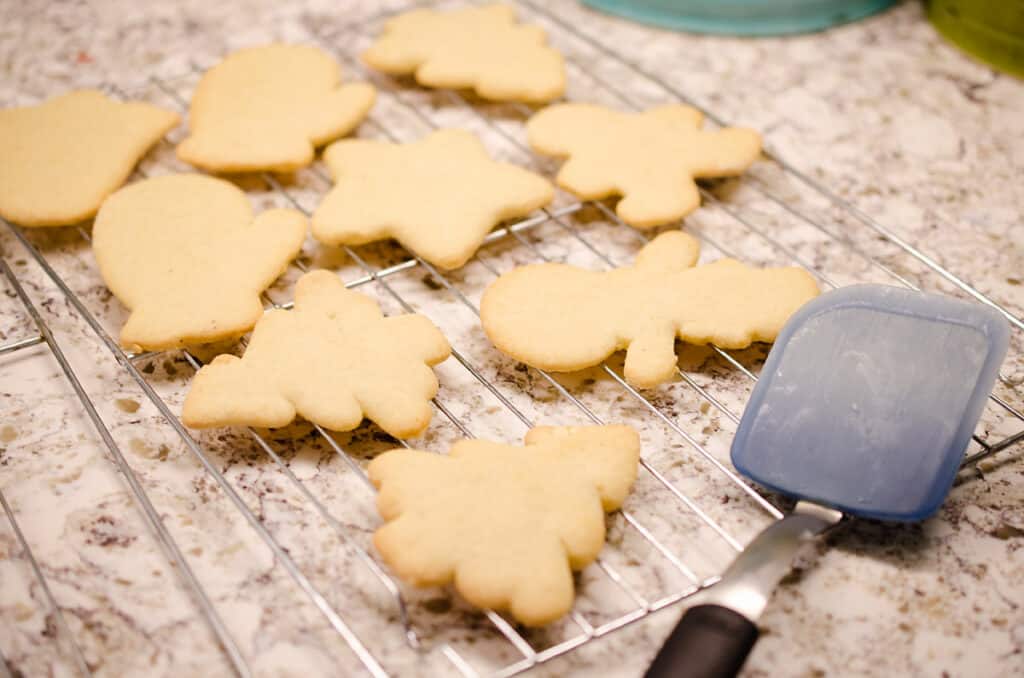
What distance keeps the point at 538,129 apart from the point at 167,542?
69cm

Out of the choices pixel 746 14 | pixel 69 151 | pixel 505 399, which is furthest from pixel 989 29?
pixel 69 151

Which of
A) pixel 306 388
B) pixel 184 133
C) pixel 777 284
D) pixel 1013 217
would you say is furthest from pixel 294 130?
pixel 1013 217

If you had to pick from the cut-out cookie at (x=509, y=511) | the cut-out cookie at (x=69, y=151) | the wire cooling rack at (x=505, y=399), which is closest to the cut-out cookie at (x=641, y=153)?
the wire cooling rack at (x=505, y=399)

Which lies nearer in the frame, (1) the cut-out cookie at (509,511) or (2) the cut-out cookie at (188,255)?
(1) the cut-out cookie at (509,511)

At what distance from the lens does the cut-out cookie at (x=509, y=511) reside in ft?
2.32

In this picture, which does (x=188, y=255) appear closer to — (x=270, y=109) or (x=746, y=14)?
(x=270, y=109)

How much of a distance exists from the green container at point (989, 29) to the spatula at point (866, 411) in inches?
29.1

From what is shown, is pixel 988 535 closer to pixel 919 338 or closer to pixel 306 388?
pixel 919 338

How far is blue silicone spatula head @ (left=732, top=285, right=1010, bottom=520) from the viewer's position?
76 cm

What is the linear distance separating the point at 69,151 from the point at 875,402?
93 centimetres

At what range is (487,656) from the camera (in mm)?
717

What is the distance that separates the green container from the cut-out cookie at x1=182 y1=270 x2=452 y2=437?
0.97 meters

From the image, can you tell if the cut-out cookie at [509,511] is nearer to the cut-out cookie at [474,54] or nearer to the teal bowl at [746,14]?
the cut-out cookie at [474,54]

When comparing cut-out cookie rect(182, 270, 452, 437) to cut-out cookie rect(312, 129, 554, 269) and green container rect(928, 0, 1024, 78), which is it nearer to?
cut-out cookie rect(312, 129, 554, 269)
